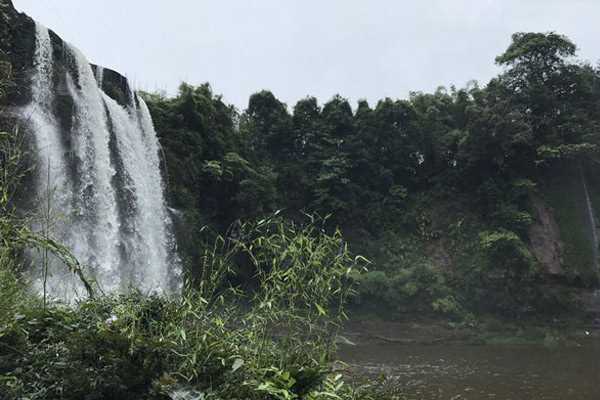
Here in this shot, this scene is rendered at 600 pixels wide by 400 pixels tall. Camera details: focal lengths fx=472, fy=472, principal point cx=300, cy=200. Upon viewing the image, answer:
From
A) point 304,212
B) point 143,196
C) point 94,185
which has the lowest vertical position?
point 304,212

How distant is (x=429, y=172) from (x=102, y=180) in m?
18.6

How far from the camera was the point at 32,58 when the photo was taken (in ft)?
41.7

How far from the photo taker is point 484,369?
1181 cm

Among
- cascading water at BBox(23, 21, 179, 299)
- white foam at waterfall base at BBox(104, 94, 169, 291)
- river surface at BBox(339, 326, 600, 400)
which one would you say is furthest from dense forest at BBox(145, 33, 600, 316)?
river surface at BBox(339, 326, 600, 400)

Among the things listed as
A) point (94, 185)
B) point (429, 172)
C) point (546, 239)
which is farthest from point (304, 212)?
point (429, 172)

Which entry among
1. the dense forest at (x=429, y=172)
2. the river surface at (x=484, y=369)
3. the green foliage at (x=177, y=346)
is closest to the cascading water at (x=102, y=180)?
the dense forest at (x=429, y=172)

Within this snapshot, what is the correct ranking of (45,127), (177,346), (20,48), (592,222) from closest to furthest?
(177,346), (45,127), (20,48), (592,222)

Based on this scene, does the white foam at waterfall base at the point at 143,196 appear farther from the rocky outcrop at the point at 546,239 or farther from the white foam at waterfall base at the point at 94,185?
the rocky outcrop at the point at 546,239

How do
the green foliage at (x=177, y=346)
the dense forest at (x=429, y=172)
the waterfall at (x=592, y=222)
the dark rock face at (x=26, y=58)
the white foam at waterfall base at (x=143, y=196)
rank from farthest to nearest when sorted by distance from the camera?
the waterfall at (x=592, y=222) < the dense forest at (x=429, y=172) < the white foam at waterfall base at (x=143, y=196) < the dark rock face at (x=26, y=58) < the green foliage at (x=177, y=346)

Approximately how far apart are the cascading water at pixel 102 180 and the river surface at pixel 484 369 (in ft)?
20.4

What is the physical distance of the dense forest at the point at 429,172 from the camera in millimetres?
19219

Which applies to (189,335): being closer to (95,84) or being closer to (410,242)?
(95,84)

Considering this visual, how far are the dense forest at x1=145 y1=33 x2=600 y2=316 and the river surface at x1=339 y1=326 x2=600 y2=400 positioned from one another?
14.4 ft

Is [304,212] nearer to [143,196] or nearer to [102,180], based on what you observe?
[102,180]
